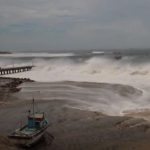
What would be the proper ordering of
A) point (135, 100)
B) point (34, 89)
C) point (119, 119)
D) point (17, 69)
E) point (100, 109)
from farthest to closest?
point (17, 69) → point (34, 89) → point (135, 100) → point (100, 109) → point (119, 119)

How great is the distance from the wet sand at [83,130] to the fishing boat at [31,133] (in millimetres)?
397

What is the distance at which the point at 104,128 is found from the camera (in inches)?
840

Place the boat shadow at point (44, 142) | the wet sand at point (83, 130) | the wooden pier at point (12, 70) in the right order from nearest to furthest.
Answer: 1. the wet sand at point (83, 130)
2. the boat shadow at point (44, 142)
3. the wooden pier at point (12, 70)

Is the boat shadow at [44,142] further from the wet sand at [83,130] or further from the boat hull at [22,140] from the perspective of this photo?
the boat hull at [22,140]

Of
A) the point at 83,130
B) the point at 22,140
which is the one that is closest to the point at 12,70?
the point at 83,130

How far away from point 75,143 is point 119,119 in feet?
16.1

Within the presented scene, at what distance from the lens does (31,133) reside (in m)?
18.6

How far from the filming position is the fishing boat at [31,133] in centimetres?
1798

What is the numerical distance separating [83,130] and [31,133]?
3654mm

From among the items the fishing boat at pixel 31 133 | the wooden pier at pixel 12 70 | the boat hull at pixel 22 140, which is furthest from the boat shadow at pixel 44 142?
the wooden pier at pixel 12 70

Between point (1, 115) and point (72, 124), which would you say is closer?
point (72, 124)

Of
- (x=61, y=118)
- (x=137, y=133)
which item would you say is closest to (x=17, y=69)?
(x=61, y=118)

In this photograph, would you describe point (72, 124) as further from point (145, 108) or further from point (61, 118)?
point (145, 108)

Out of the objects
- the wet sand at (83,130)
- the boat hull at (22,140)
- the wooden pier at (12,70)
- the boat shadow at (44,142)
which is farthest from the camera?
the wooden pier at (12,70)
